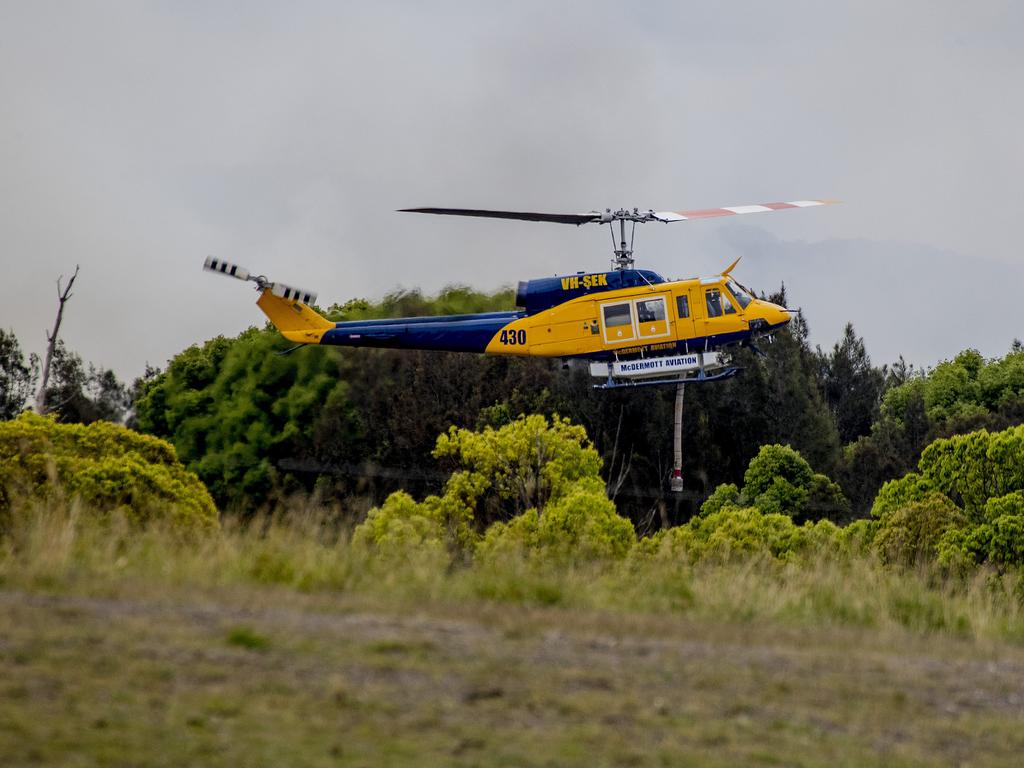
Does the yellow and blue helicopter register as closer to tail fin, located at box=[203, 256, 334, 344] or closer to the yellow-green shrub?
tail fin, located at box=[203, 256, 334, 344]

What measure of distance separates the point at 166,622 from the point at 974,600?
871cm

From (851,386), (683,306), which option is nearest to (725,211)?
(683,306)

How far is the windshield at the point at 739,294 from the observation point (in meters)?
43.4

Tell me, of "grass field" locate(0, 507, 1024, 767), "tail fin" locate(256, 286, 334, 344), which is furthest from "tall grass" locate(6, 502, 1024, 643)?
"tail fin" locate(256, 286, 334, 344)

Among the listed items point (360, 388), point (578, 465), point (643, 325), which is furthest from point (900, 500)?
point (360, 388)

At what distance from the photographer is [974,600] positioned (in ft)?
57.7

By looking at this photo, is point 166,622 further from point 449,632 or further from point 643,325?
point 643,325

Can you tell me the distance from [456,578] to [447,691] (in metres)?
4.33

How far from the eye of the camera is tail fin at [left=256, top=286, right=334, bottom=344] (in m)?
45.6

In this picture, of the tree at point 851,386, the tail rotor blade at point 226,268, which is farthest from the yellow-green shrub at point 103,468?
the tree at point 851,386

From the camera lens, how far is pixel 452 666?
12.1 m

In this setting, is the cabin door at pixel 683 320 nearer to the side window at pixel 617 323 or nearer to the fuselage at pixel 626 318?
the fuselage at pixel 626 318

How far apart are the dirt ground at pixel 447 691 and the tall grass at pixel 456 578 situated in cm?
93

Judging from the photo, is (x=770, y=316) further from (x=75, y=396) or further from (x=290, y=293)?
(x=75, y=396)
